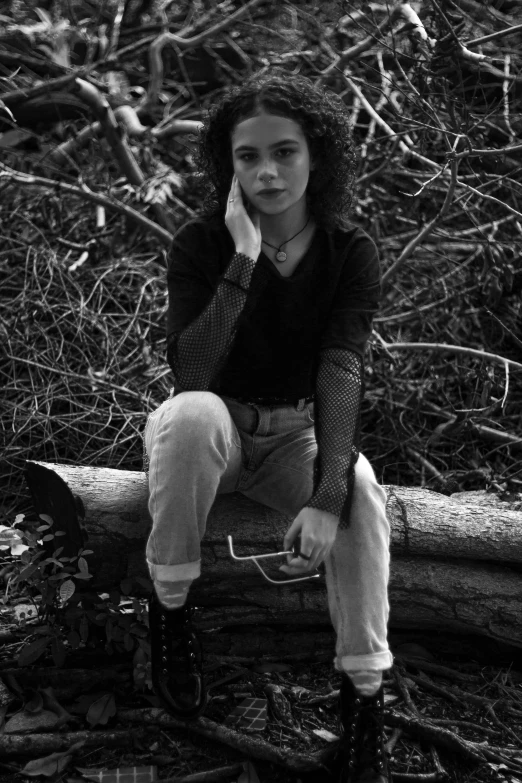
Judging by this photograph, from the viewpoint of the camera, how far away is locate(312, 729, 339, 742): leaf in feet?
6.95

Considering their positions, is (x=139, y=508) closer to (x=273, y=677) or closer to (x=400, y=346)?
(x=273, y=677)

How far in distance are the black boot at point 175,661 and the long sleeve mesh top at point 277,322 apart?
1.76 feet

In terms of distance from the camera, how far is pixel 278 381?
225 cm

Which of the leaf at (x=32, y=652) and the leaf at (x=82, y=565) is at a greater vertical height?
the leaf at (x=82, y=565)

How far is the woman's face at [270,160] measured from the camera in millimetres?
2113

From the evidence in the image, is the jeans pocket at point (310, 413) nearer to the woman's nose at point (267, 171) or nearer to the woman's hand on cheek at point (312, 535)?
the woman's hand on cheek at point (312, 535)

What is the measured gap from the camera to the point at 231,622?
240 centimetres

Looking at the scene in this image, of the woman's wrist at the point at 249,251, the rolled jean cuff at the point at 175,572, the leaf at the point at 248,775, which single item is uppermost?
the woman's wrist at the point at 249,251

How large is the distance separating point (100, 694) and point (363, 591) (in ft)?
2.58

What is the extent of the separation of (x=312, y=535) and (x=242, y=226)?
770 millimetres

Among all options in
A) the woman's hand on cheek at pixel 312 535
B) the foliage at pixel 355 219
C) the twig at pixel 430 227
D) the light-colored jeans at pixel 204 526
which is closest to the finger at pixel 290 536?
the woman's hand on cheek at pixel 312 535

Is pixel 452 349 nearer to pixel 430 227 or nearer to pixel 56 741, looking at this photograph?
pixel 430 227

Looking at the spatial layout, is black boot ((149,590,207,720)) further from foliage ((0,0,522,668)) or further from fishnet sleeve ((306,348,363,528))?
foliage ((0,0,522,668))

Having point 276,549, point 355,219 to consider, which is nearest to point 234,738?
point 276,549
